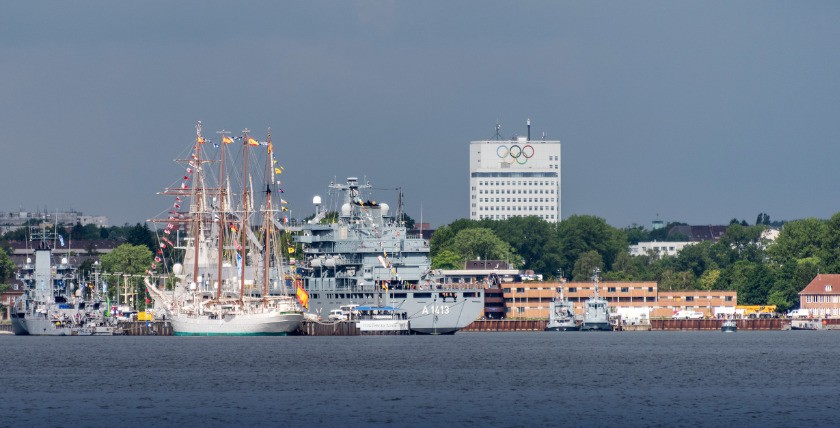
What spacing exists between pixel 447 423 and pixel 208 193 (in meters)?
107

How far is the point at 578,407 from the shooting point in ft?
229

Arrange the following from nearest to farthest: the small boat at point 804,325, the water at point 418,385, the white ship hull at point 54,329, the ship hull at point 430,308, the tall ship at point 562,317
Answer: the water at point 418,385, the ship hull at point 430,308, the white ship hull at point 54,329, the tall ship at point 562,317, the small boat at point 804,325

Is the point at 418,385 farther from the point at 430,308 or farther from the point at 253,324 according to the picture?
the point at 430,308

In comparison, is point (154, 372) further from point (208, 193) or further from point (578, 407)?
point (208, 193)

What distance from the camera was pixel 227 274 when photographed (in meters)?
174

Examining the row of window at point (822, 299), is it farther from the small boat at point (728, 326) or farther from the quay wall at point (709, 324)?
the small boat at point (728, 326)

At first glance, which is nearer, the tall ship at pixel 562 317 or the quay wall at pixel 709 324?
the tall ship at pixel 562 317

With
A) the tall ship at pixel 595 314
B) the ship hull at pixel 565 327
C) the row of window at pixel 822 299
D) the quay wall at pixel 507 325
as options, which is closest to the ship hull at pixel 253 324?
the quay wall at pixel 507 325

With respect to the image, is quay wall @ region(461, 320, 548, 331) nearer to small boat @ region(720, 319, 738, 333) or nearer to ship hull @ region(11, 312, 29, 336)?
small boat @ region(720, 319, 738, 333)

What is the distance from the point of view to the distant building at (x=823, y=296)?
196 m

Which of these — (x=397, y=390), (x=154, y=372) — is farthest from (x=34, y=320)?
(x=397, y=390)

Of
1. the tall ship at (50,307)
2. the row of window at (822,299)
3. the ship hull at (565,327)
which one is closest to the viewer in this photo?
the tall ship at (50,307)

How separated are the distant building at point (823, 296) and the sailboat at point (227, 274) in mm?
65498

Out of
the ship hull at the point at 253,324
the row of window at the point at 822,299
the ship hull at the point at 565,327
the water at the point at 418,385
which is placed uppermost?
the row of window at the point at 822,299
